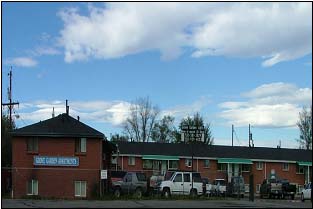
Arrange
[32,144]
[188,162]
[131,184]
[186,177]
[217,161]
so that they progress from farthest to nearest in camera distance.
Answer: [217,161] < [188,162] < [32,144] < [131,184] < [186,177]

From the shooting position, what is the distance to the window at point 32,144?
3878cm

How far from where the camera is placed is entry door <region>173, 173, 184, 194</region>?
1368 inches

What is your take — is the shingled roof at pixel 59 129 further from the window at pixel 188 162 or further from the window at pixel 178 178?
the window at pixel 188 162

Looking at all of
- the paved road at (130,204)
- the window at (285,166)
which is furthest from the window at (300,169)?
the paved road at (130,204)

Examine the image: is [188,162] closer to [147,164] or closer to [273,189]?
[147,164]

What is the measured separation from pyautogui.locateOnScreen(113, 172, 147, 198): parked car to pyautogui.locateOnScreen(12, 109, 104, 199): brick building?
1.82 m

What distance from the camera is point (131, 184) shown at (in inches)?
1430

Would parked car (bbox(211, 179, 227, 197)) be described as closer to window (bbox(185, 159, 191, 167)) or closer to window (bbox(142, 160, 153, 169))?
window (bbox(185, 159, 191, 167))

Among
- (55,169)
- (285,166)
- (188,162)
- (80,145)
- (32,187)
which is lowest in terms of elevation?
(32,187)

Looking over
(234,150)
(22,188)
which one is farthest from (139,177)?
(234,150)

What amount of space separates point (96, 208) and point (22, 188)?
17.9m

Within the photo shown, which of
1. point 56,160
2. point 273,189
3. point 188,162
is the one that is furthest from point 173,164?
point 56,160

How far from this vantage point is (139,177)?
120ft

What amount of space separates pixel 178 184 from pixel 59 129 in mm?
10136
